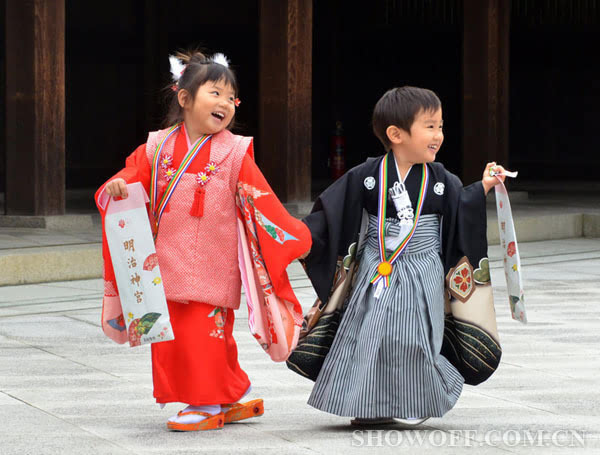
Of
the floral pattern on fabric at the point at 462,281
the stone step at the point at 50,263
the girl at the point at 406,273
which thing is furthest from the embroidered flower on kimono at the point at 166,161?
the stone step at the point at 50,263

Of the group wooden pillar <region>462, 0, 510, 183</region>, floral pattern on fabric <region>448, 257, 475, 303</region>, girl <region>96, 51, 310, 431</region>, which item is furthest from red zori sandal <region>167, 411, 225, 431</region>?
wooden pillar <region>462, 0, 510, 183</region>

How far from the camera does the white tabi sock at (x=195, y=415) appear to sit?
3.85 meters

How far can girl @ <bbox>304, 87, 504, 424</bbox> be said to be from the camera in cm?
377

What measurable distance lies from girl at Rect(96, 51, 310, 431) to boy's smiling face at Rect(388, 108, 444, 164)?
0.45 meters

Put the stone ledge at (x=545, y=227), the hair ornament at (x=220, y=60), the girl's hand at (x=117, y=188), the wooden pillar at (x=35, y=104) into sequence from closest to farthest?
the girl's hand at (x=117, y=188) < the hair ornament at (x=220, y=60) < the wooden pillar at (x=35, y=104) < the stone ledge at (x=545, y=227)

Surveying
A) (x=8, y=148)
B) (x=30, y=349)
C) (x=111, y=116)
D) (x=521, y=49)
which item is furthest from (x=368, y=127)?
(x=30, y=349)

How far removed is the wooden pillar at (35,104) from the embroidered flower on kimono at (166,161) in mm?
5319

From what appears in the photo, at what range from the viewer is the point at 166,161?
12.9ft

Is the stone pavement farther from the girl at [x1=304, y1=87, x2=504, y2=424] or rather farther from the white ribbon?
the white ribbon

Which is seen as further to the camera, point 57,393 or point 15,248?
point 15,248

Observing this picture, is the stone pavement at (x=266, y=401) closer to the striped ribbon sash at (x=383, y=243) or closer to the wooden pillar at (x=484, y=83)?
the striped ribbon sash at (x=383, y=243)

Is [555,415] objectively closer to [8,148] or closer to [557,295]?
[557,295]

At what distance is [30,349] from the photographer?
5.38 m

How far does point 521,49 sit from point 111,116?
571 centimetres
